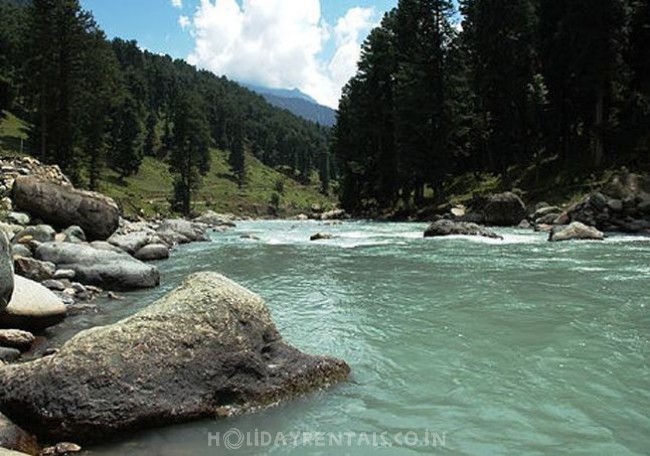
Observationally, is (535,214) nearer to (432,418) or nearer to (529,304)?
(529,304)

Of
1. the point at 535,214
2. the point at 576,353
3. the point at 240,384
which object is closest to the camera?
the point at 240,384

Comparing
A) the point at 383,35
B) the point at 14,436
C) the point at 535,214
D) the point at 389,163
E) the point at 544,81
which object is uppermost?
the point at 383,35

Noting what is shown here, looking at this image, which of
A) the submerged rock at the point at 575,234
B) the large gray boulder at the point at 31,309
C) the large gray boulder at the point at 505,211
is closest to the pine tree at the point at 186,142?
the large gray boulder at the point at 505,211

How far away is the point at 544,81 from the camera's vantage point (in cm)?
5128

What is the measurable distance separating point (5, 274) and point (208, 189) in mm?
117497

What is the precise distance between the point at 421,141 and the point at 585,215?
80.8 feet

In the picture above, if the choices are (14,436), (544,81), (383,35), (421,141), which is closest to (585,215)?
(544,81)

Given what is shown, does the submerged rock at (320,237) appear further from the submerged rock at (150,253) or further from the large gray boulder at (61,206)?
the large gray boulder at (61,206)

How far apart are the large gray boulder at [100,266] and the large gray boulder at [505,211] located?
95.4 feet

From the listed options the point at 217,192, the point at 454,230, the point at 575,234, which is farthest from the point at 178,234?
the point at 217,192

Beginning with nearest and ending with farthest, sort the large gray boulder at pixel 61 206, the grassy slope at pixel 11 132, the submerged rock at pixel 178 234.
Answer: the large gray boulder at pixel 61 206
the submerged rock at pixel 178 234
the grassy slope at pixel 11 132

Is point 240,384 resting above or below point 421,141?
below

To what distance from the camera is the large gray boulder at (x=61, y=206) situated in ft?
82.9

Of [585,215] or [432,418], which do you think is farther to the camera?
[585,215]
